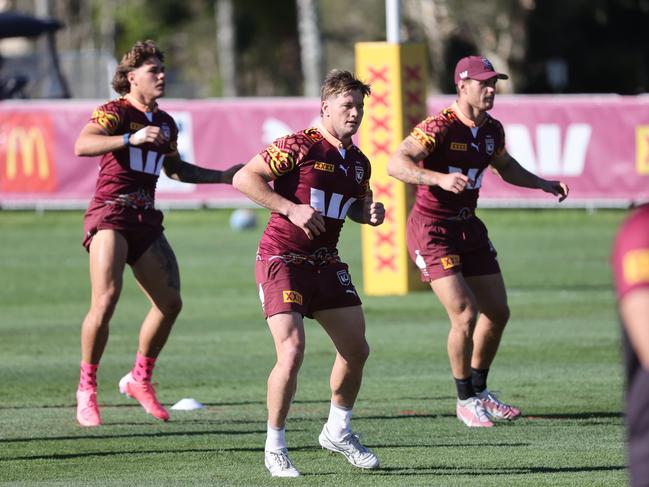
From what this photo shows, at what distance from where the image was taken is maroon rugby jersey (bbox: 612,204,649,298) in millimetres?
3775

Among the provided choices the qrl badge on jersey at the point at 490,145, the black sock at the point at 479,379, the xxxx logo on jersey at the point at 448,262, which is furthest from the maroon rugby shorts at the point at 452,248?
the black sock at the point at 479,379

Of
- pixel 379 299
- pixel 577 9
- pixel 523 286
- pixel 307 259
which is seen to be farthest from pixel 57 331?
pixel 577 9

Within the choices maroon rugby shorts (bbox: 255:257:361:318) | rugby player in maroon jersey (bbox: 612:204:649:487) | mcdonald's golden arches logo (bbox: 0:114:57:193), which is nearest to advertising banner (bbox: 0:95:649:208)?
mcdonald's golden arches logo (bbox: 0:114:57:193)

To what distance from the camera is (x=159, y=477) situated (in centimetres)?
757

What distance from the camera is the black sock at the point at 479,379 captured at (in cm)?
948

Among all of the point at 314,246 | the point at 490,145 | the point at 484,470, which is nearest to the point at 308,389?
the point at 490,145

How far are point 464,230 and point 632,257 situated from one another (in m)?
5.50

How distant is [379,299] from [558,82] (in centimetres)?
3407

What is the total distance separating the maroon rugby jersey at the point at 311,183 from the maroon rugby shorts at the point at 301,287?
9cm

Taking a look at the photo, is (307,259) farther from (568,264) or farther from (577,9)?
(577,9)

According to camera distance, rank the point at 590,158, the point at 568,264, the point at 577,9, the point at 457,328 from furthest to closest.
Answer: the point at 577,9
the point at 590,158
the point at 568,264
the point at 457,328

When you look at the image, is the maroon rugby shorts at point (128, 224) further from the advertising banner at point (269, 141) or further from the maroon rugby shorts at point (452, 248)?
the advertising banner at point (269, 141)

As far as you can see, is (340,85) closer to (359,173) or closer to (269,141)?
(359,173)

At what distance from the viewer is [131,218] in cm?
930
